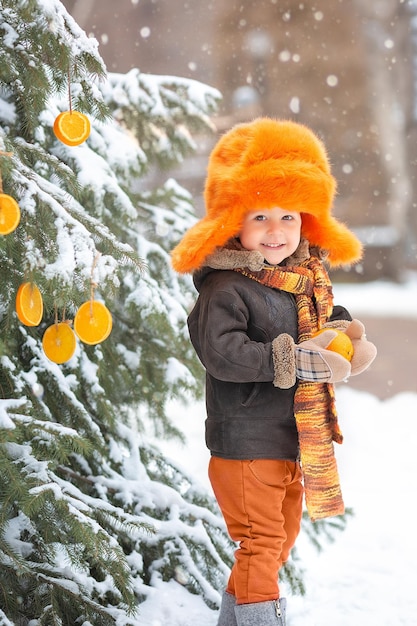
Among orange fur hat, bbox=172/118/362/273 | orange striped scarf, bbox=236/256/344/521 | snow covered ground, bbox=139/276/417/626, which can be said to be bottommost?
snow covered ground, bbox=139/276/417/626

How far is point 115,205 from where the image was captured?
2.36 m

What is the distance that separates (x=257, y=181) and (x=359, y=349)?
0.48 meters

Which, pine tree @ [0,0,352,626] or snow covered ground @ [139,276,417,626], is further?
snow covered ground @ [139,276,417,626]

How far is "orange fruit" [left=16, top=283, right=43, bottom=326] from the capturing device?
150 cm

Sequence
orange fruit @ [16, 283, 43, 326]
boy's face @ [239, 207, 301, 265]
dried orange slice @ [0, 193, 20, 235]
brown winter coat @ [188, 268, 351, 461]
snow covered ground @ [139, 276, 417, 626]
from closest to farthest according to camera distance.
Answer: dried orange slice @ [0, 193, 20, 235] < orange fruit @ [16, 283, 43, 326] < brown winter coat @ [188, 268, 351, 461] < boy's face @ [239, 207, 301, 265] < snow covered ground @ [139, 276, 417, 626]

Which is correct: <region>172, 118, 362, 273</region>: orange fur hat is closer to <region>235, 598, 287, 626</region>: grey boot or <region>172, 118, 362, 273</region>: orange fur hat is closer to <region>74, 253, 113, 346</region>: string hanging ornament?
<region>74, 253, 113, 346</region>: string hanging ornament

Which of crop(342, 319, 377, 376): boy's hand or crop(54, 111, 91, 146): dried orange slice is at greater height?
crop(54, 111, 91, 146): dried orange slice

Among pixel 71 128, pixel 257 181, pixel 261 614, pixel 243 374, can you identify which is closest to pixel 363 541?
pixel 261 614

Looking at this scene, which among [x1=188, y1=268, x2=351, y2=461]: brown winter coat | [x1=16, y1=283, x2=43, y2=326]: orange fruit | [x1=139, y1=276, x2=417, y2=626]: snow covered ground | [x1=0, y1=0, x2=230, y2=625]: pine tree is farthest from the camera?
[x1=139, y1=276, x2=417, y2=626]: snow covered ground

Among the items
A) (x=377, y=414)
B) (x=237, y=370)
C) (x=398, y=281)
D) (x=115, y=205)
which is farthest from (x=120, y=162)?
(x=398, y=281)

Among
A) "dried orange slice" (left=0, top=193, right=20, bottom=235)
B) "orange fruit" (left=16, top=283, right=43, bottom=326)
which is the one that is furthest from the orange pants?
"dried orange slice" (left=0, top=193, right=20, bottom=235)

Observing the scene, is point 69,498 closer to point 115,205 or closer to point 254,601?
point 254,601

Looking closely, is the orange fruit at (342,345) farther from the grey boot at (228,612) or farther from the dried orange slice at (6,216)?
the dried orange slice at (6,216)

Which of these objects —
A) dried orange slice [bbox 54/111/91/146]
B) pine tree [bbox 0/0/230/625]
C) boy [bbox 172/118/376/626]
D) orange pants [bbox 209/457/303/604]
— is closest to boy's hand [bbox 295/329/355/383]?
boy [bbox 172/118/376/626]
